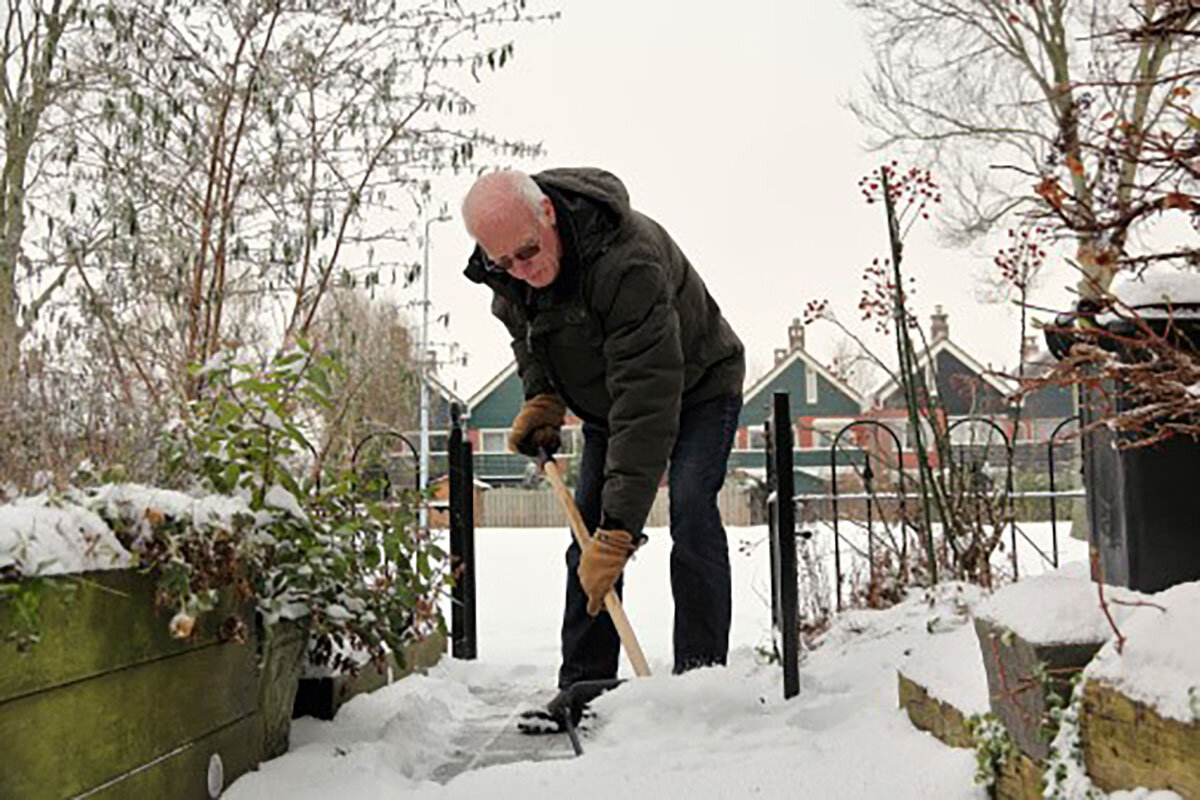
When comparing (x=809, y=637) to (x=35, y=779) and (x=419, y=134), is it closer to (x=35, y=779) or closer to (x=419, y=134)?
(x=419, y=134)

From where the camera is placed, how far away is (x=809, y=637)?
13.6ft

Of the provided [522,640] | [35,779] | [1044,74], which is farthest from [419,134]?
[1044,74]

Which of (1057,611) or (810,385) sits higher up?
(810,385)

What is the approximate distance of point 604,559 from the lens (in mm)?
2902

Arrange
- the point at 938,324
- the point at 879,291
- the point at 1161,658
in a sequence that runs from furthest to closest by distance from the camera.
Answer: the point at 938,324, the point at 879,291, the point at 1161,658

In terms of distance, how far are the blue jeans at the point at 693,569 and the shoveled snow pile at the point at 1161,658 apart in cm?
162

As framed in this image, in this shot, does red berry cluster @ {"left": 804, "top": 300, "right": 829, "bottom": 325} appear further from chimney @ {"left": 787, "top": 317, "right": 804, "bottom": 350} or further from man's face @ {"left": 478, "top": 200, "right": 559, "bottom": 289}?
chimney @ {"left": 787, "top": 317, "right": 804, "bottom": 350}

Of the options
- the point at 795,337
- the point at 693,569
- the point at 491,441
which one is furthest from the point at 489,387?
the point at 693,569

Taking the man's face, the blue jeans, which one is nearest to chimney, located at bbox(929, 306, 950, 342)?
the blue jeans

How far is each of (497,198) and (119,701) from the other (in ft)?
4.90

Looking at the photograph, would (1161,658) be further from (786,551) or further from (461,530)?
(461,530)

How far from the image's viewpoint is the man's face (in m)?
2.84

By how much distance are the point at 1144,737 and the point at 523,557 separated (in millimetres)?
9284

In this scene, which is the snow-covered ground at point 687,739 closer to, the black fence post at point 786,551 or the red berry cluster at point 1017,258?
the black fence post at point 786,551
